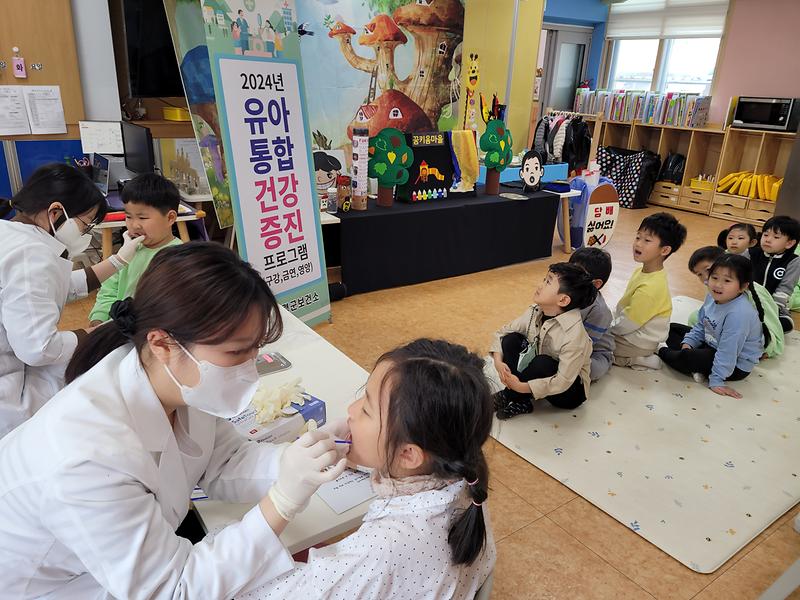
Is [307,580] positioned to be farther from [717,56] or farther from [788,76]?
[717,56]

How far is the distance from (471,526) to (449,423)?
0.60 ft

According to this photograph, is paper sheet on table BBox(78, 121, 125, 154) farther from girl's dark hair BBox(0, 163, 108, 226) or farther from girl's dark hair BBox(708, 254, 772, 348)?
girl's dark hair BBox(708, 254, 772, 348)

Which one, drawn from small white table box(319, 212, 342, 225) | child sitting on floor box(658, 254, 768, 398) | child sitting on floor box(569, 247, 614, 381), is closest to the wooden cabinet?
child sitting on floor box(658, 254, 768, 398)

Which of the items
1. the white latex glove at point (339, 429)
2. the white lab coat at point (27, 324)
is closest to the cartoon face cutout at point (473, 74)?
the white lab coat at point (27, 324)

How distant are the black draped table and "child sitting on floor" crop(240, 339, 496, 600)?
9.56ft

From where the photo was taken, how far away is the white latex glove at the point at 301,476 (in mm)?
993

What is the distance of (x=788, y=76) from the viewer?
6.80m

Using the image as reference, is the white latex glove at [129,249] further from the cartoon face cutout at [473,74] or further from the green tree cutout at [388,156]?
the cartoon face cutout at [473,74]

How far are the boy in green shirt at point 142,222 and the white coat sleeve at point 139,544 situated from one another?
145 cm

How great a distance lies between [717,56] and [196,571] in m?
8.79

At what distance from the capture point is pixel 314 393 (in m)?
1.60

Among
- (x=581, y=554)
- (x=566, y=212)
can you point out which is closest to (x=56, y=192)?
(x=581, y=554)

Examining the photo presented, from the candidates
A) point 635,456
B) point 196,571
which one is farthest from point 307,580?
point 635,456

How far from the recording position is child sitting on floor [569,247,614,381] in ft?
9.59
